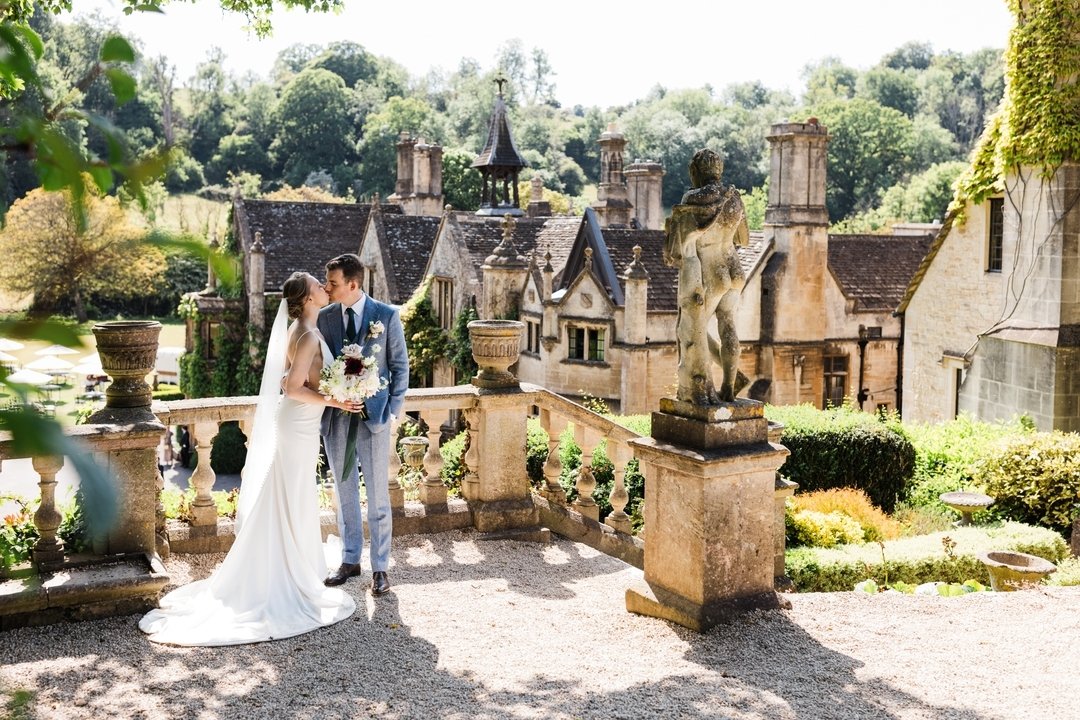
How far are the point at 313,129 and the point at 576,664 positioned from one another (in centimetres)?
8662

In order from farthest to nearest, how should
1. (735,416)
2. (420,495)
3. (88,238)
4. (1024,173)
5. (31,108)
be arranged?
(1024,173), (420,495), (735,416), (31,108), (88,238)

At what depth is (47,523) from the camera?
636 centimetres

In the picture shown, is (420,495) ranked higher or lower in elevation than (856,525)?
higher

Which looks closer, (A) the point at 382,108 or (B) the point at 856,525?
(B) the point at 856,525

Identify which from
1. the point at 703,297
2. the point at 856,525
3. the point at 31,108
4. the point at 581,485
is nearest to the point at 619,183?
the point at 856,525

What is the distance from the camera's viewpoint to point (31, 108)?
1711 millimetres

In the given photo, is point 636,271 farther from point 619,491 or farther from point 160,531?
point 160,531

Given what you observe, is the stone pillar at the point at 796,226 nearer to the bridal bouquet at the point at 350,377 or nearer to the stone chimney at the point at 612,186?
the stone chimney at the point at 612,186

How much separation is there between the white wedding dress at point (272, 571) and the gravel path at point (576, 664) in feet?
0.49

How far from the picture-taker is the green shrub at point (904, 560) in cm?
955

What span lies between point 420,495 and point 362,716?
3.89 m

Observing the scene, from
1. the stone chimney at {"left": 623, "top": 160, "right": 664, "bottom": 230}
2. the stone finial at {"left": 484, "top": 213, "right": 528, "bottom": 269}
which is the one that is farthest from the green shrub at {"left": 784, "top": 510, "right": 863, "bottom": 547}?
the stone chimney at {"left": 623, "top": 160, "right": 664, "bottom": 230}

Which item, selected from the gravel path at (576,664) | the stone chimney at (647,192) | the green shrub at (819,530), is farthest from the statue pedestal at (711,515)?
the stone chimney at (647,192)

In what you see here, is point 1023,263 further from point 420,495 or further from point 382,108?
point 382,108
